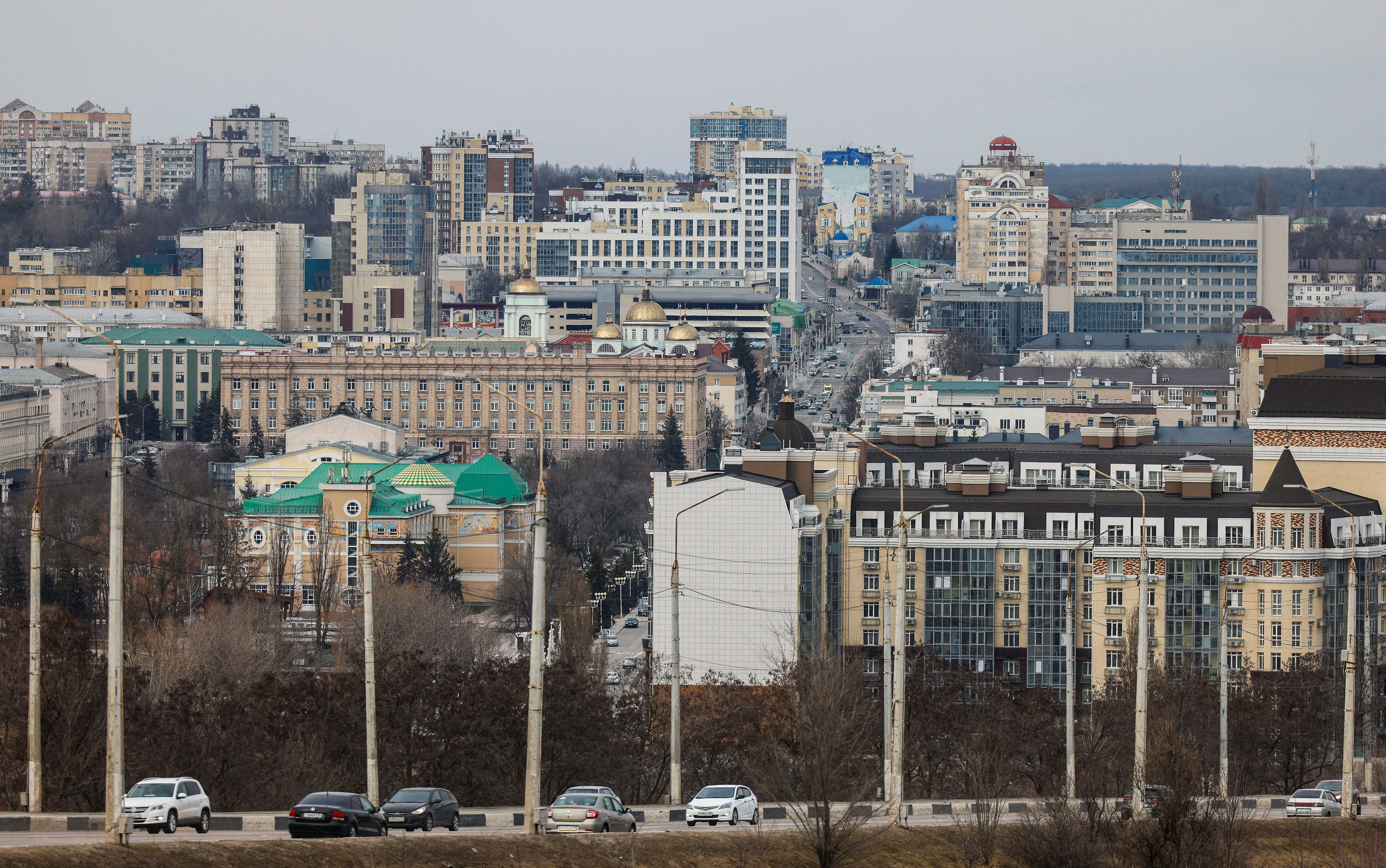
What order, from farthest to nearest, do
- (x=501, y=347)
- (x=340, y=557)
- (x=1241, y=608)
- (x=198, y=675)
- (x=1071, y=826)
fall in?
(x=501, y=347), (x=340, y=557), (x=1241, y=608), (x=198, y=675), (x=1071, y=826)

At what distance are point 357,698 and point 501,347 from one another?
132m

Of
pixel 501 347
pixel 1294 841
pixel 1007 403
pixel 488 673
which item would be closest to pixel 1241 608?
pixel 488 673

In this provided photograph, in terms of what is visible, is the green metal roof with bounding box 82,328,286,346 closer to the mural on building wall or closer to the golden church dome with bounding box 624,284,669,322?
the golden church dome with bounding box 624,284,669,322

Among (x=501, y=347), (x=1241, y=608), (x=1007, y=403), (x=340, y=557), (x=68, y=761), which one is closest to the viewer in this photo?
(x=68, y=761)

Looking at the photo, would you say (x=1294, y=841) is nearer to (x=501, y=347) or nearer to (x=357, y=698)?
(x=357, y=698)

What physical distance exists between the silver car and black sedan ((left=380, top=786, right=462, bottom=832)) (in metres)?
16.3

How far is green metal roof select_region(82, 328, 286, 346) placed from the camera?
19375 cm

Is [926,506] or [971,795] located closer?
[971,795]

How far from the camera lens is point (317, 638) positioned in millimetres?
93188

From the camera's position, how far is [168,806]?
43.4m

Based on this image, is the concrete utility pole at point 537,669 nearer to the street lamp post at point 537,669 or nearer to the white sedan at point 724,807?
the street lamp post at point 537,669

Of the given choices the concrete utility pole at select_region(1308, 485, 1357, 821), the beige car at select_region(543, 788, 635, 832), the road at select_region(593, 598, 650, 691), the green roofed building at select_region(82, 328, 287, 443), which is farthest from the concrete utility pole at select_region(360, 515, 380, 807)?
the green roofed building at select_region(82, 328, 287, 443)

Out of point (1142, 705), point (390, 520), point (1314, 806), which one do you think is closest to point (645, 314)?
point (390, 520)

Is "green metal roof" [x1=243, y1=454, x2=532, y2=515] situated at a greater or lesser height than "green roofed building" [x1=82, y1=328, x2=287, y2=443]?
lesser
